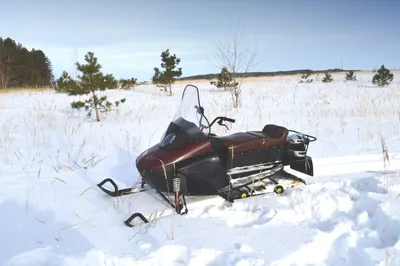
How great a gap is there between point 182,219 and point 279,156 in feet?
4.76

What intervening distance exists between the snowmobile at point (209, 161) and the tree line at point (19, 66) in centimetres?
3859

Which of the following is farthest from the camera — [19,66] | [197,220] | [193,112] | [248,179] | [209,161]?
[19,66]

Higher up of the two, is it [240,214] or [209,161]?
[209,161]

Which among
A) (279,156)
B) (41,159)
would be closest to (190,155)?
(279,156)

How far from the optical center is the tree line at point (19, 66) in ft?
123

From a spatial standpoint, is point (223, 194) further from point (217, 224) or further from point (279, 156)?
point (279, 156)

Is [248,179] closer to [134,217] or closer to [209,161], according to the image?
[209,161]

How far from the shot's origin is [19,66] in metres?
39.0

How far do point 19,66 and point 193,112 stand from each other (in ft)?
144

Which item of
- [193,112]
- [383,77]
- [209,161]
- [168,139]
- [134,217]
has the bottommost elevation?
[134,217]

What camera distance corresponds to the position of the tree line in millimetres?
37625

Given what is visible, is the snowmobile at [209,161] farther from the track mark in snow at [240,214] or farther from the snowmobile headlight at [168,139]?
the track mark in snow at [240,214]

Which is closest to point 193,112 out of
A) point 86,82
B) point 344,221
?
point 344,221

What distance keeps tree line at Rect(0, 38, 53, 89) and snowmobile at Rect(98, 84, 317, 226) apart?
38.6 meters
